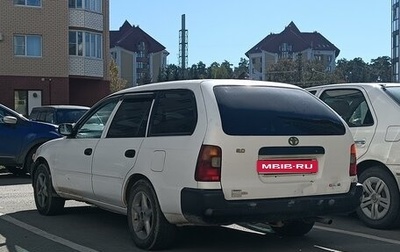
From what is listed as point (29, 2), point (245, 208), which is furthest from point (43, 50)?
point (245, 208)

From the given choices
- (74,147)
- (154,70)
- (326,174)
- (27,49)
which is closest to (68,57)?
(27,49)

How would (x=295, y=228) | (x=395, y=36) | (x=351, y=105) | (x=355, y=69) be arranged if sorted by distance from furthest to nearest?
(x=355, y=69), (x=395, y=36), (x=351, y=105), (x=295, y=228)

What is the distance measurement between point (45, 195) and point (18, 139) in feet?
16.1

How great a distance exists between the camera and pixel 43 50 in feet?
115

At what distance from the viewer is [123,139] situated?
21.7 feet

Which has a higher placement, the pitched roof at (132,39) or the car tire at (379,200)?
the pitched roof at (132,39)

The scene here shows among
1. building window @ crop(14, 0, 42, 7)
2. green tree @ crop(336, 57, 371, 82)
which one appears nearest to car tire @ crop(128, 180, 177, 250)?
building window @ crop(14, 0, 42, 7)

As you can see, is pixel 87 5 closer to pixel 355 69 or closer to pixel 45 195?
pixel 45 195

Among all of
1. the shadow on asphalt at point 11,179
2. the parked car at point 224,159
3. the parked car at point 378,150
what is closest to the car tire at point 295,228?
the parked car at point 224,159

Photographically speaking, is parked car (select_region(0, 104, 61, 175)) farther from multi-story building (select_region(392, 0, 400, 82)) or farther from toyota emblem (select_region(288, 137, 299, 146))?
multi-story building (select_region(392, 0, 400, 82))

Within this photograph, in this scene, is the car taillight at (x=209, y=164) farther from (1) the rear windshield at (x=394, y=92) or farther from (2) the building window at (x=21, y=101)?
(2) the building window at (x=21, y=101)

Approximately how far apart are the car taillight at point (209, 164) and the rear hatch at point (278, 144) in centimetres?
5

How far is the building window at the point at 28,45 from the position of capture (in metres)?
34.6

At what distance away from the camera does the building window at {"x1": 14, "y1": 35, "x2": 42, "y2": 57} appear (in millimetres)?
34562
